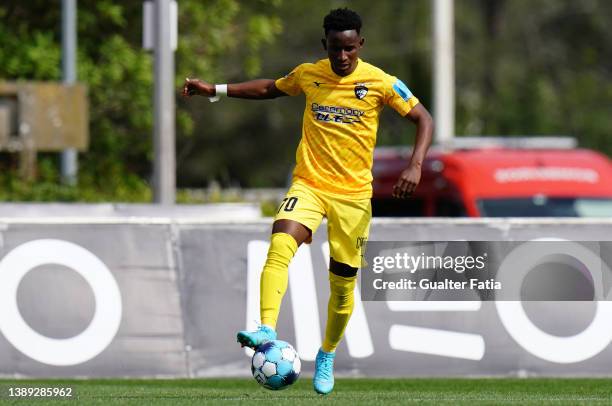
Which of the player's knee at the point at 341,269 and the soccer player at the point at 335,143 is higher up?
the soccer player at the point at 335,143

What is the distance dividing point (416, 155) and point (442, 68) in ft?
61.9

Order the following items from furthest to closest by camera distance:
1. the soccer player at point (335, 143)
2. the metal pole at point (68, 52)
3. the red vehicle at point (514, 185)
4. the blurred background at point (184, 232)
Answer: the metal pole at point (68, 52), the red vehicle at point (514, 185), the blurred background at point (184, 232), the soccer player at point (335, 143)

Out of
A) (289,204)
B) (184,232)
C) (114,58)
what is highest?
(114,58)

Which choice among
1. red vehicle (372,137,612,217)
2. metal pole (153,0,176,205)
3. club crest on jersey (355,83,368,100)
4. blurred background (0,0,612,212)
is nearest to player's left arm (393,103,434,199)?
club crest on jersey (355,83,368,100)

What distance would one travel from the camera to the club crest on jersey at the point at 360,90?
9391 millimetres

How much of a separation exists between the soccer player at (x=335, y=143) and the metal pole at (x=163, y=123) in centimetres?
675

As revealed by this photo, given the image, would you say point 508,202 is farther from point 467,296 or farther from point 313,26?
point 313,26

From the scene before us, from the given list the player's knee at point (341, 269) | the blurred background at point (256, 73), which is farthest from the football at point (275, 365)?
the blurred background at point (256, 73)

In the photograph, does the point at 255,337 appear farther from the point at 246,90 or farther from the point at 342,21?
the point at 342,21

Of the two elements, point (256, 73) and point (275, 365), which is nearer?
point (275, 365)

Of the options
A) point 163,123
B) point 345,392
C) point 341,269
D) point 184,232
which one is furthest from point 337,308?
point 163,123

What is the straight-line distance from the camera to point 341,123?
9.38 metres

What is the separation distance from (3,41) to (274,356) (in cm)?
1703

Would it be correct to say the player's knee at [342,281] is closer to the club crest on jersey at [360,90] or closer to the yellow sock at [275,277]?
the yellow sock at [275,277]
